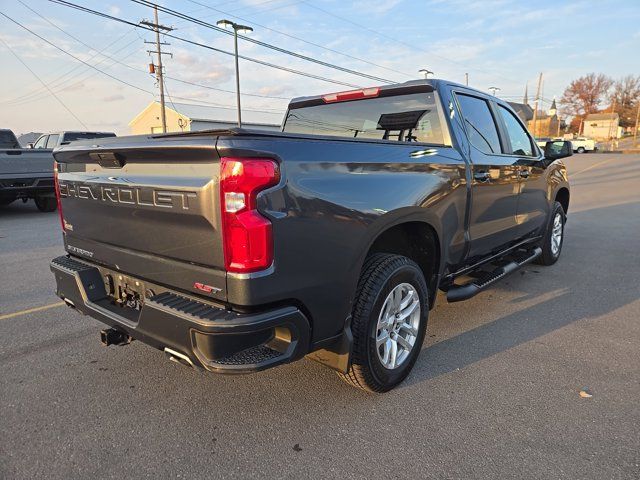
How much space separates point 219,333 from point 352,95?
2.63 meters

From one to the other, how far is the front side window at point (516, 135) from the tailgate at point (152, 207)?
3.48 meters

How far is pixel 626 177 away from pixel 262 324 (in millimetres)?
22841

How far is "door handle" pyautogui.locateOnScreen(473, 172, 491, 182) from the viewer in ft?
12.0

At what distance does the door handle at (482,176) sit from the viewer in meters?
3.66

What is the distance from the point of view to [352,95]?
3.94 metres

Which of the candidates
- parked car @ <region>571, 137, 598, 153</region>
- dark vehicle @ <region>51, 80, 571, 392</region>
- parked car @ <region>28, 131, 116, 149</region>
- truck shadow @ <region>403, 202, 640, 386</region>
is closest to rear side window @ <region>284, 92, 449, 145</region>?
dark vehicle @ <region>51, 80, 571, 392</region>

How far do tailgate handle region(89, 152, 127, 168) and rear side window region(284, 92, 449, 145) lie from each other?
191cm

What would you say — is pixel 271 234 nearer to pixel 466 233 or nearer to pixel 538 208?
pixel 466 233

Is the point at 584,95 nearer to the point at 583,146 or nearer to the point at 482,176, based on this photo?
the point at 583,146

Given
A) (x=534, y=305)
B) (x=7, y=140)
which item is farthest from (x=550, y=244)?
(x=7, y=140)

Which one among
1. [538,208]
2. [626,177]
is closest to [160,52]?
[626,177]

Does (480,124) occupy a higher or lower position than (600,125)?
lower

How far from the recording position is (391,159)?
2756 millimetres

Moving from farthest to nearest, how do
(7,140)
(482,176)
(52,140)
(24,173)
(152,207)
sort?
(52,140) < (7,140) < (24,173) < (482,176) < (152,207)
